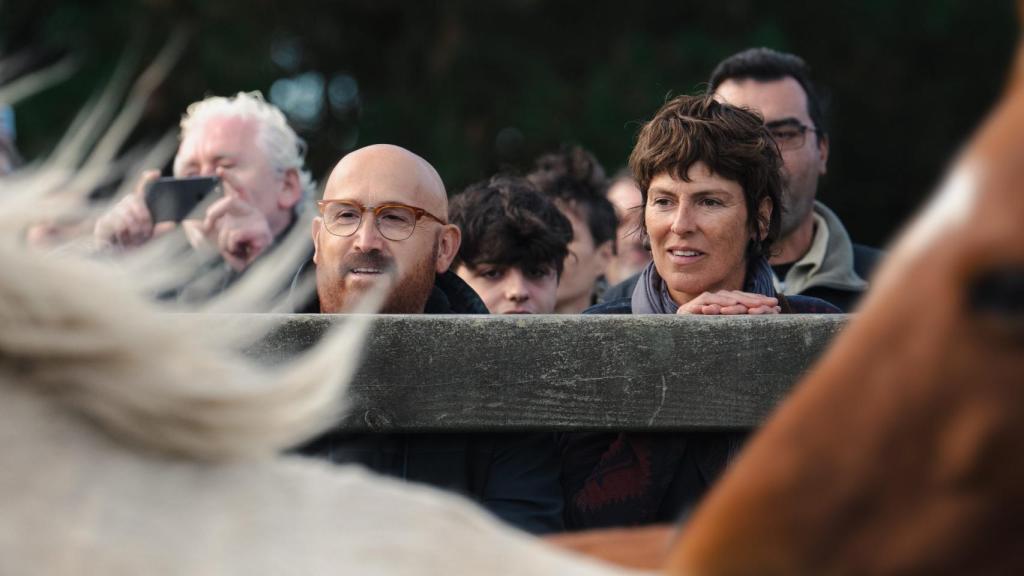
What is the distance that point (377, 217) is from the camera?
133 inches

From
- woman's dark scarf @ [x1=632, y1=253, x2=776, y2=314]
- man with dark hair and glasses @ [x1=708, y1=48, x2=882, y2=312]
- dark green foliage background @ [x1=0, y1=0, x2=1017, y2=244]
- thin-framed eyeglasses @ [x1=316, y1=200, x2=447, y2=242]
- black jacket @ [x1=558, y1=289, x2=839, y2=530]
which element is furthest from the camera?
dark green foliage background @ [x1=0, y1=0, x2=1017, y2=244]

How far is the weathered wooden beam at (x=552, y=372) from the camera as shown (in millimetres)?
2338

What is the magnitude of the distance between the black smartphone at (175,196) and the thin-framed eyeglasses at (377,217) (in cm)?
62

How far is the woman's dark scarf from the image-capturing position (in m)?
Answer: 3.23

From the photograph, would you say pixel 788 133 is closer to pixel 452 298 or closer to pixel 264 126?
pixel 452 298

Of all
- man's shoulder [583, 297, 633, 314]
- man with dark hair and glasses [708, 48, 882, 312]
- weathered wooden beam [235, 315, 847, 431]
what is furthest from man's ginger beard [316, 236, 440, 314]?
man with dark hair and glasses [708, 48, 882, 312]

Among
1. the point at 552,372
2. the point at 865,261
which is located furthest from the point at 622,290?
the point at 552,372

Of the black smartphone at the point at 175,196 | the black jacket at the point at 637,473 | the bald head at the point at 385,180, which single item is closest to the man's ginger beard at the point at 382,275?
the bald head at the point at 385,180

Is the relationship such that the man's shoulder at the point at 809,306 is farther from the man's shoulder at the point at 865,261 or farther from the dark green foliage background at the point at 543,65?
the dark green foliage background at the point at 543,65

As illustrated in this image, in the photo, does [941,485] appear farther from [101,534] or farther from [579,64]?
[579,64]

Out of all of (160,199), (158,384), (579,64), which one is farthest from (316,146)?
(158,384)

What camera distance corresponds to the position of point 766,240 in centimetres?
339

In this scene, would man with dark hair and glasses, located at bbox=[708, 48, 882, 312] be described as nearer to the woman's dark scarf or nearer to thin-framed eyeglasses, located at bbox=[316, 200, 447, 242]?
the woman's dark scarf

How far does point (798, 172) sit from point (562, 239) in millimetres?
785
